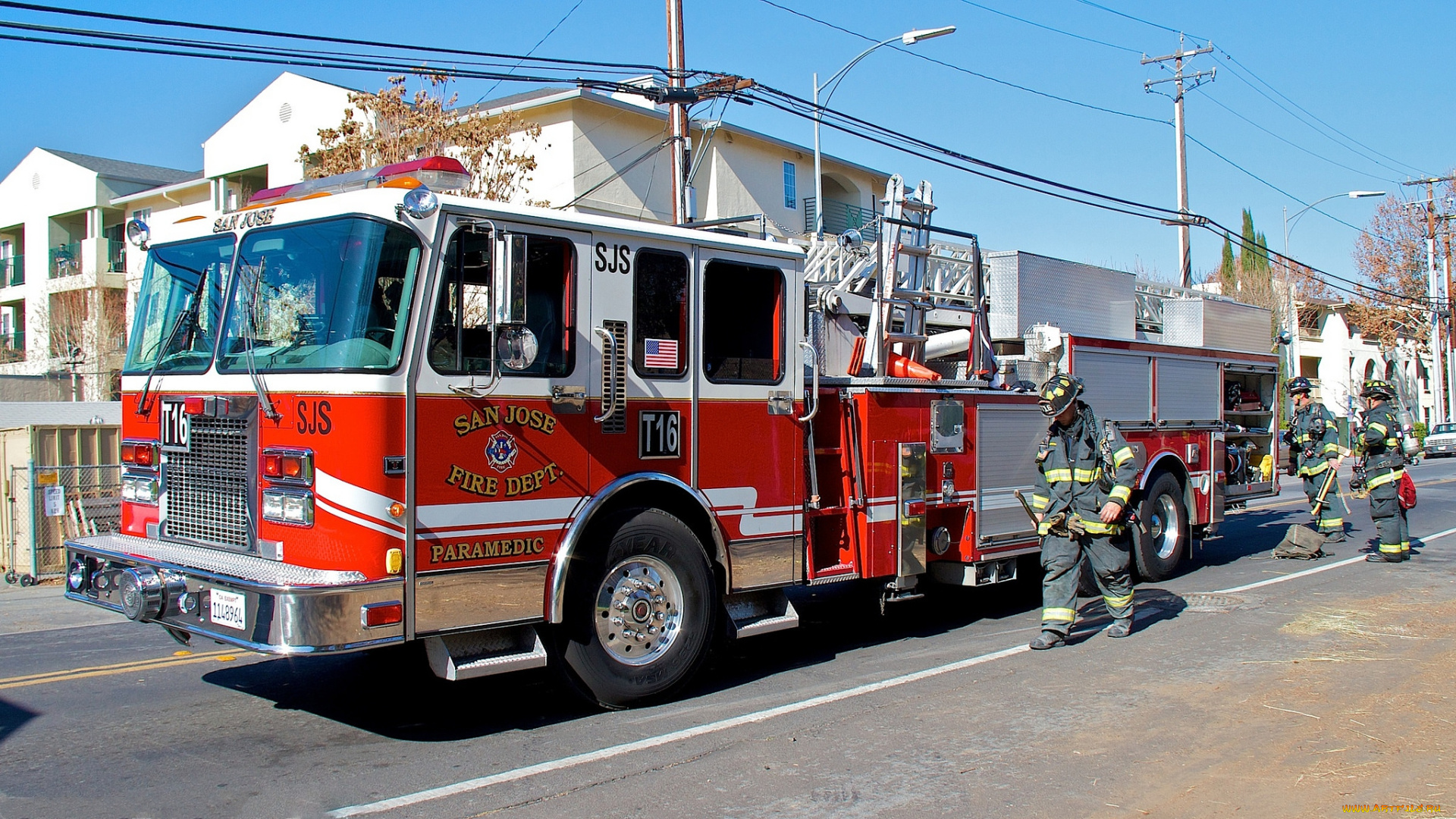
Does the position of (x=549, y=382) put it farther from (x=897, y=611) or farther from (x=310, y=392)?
(x=897, y=611)

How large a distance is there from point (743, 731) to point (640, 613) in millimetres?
867

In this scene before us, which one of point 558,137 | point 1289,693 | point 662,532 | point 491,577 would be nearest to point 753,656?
point 662,532

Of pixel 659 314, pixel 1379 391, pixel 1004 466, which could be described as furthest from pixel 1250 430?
pixel 659 314

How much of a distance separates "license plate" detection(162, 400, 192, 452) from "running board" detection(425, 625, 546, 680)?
5.86 ft

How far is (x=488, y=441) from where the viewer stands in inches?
218

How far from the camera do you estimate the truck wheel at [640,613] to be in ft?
19.3

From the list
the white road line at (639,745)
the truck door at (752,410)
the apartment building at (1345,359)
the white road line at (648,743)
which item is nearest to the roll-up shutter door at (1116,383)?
the white road line at (648,743)

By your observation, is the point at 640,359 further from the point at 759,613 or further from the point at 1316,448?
the point at 1316,448

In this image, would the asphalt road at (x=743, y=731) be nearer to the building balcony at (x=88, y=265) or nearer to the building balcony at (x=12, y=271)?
the building balcony at (x=88, y=265)

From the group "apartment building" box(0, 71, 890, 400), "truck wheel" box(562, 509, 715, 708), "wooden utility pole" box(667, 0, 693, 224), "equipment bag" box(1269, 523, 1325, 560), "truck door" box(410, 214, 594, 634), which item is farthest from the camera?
"apartment building" box(0, 71, 890, 400)

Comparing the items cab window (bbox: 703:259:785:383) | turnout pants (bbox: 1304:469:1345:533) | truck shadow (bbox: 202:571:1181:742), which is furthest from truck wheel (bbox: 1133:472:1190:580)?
cab window (bbox: 703:259:785:383)

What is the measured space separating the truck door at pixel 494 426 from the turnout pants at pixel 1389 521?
9695mm

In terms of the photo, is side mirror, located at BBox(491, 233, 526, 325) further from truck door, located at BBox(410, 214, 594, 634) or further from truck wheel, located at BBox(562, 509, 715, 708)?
truck wheel, located at BBox(562, 509, 715, 708)

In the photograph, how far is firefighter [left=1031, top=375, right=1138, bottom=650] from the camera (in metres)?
7.78
